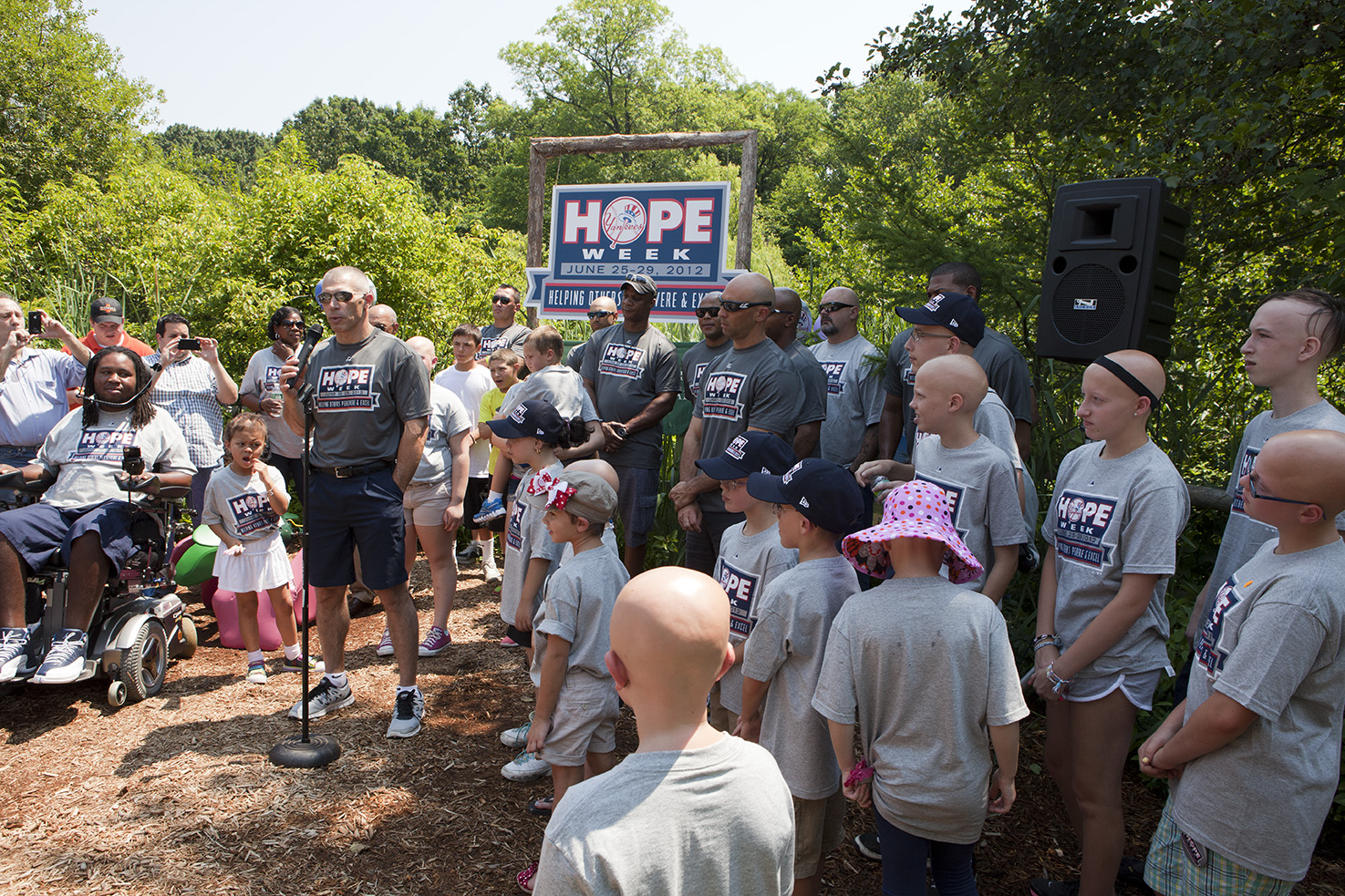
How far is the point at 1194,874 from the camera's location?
2.11 metres

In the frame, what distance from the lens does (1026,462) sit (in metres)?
4.48

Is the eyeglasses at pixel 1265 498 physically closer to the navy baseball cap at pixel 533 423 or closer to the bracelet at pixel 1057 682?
the bracelet at pixel 1057 682

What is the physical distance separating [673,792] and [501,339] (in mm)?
6441

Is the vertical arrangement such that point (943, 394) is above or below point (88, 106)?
below

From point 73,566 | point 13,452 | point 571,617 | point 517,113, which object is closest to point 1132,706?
point 571,617

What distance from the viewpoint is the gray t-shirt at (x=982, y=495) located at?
2744 mm

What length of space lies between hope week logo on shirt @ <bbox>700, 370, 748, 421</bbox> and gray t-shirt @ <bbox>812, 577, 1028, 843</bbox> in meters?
1.90

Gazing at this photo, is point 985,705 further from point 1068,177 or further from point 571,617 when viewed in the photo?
point 1068,177

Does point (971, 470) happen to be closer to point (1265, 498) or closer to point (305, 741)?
point (1265, 498)

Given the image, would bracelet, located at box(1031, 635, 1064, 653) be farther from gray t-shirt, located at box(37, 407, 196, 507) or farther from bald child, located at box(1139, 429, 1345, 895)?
gray t-shirt, located at box(37, 407, 196, 507)

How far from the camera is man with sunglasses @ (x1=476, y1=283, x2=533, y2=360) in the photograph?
7.31 metres

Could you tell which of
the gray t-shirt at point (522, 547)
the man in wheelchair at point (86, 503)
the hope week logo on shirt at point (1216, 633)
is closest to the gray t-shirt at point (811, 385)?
the gray t-shirt at point (522, 547)

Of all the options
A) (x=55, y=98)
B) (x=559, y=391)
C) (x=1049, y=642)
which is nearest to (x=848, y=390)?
(x=559, y=391)

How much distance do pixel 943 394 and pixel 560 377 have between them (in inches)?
100.0
